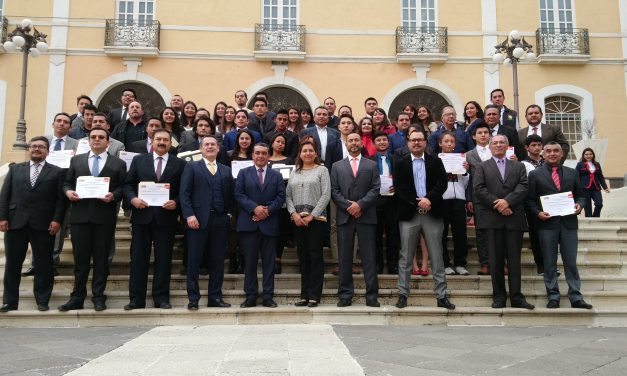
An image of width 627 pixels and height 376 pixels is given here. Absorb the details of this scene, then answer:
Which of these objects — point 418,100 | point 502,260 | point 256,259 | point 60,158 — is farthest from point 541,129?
point 418,100

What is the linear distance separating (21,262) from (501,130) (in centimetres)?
628

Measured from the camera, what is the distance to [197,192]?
5.89 metres

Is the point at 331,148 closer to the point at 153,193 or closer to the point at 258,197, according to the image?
the point at 258,197

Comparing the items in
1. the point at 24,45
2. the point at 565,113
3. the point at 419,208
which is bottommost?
the point at 419,208

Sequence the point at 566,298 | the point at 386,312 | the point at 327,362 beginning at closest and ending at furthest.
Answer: the point at 327,362
the point at 386,312
the point at 566,298

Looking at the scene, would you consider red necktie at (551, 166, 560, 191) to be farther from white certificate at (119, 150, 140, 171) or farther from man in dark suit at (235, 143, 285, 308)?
white certificate at (119, 150, 140, 171)

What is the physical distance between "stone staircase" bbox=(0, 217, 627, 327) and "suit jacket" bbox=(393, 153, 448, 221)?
2.98 feet

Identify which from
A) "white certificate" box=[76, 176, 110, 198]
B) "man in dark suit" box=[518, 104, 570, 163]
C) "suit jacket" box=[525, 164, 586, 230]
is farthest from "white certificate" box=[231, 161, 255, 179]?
"man in dark suit" box=[518, 104, 570, 163]

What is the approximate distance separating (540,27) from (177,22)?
11.4 meters

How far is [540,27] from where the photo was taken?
1686 centimetres

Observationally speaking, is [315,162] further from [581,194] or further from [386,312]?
[581,194]

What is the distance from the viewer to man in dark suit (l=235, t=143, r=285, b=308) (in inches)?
229

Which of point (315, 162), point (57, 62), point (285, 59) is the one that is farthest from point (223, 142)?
point (57, 62)

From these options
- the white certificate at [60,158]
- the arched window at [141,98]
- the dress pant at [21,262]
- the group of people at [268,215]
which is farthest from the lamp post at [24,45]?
the dress pant at [21,262]
